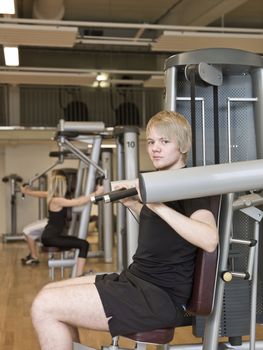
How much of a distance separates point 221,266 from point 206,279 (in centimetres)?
10

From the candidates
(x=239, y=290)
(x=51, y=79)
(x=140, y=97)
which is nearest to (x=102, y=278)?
(x=239, y=290)

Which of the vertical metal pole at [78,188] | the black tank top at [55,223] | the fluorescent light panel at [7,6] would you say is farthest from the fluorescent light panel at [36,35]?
the black tank top at [55,223]

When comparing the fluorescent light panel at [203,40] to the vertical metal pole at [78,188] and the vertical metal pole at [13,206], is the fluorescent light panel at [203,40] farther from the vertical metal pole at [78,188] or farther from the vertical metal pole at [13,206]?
the vertical metal pole at [13,206]

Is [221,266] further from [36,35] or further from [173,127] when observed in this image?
[36,35]

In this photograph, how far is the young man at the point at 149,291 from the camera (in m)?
1.91

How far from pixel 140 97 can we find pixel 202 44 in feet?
20.8

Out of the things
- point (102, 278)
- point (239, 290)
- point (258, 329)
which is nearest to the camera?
point (102, 278)

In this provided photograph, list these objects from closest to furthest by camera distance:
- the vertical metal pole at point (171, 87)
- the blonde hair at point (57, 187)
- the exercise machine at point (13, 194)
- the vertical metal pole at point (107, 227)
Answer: the vertical metal pole at point (171, 87)
the blonde hair at point (57, 187)
the vertical metal pole at point (107, 227)
the exercise machine at point (13, 194)

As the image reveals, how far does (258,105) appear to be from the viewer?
2799mm

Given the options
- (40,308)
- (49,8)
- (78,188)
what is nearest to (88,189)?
(78,188)

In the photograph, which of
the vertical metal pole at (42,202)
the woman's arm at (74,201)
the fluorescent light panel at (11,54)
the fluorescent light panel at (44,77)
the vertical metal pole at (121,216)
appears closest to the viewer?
the woman's arm at (74,201)

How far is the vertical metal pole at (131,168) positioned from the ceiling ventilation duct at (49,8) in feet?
10.8

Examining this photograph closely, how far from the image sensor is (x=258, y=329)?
398 cm

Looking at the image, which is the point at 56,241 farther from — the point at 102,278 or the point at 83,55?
the point at 83,55
